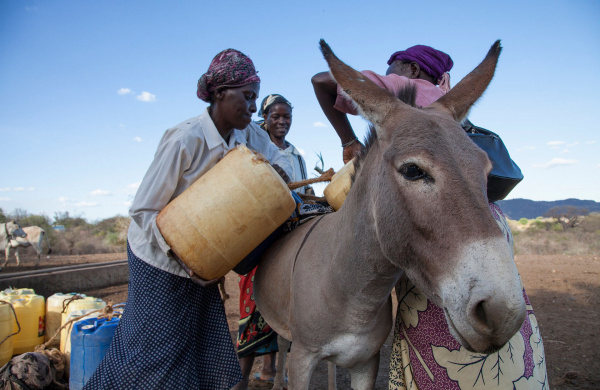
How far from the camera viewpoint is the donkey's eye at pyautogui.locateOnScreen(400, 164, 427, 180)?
1274 mm

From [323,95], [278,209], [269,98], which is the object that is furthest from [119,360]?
[269,98]

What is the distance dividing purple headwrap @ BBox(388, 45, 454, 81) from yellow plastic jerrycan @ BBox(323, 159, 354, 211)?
2.44ft

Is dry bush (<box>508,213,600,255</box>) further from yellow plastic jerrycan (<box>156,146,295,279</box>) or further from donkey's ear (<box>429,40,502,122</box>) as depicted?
yellow plastic jerrycan (<box>156,146,295,279</box>)

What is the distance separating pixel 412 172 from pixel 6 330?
14.4 feet

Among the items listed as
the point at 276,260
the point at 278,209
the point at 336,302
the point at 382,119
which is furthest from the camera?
the point at 276,260

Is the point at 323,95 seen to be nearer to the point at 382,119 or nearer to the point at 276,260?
the point at 382,119

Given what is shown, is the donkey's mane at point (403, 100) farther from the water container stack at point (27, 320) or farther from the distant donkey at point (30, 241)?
the distant donkey at point (30, 241)

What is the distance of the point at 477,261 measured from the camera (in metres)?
1.03

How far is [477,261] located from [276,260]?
1.77 meters

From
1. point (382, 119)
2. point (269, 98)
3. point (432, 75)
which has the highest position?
point (269, 98)

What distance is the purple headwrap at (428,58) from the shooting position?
7.23 feet

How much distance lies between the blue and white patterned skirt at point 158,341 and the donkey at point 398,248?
22.8 inches

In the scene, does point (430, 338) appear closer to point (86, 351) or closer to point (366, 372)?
point (366, 372)

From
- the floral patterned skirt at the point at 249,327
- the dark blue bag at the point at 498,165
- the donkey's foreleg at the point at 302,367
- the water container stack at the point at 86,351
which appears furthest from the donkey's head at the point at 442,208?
the water container stack at the point at 86,351
